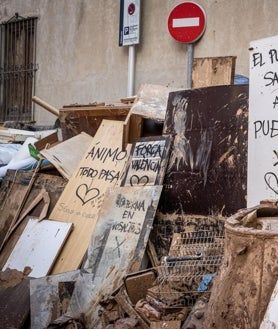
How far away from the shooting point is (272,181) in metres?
4.42

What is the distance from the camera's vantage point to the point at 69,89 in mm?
10227

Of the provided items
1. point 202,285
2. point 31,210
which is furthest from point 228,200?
point 31,210

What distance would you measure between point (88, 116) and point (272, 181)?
2.90 meters

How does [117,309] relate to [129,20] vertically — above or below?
below

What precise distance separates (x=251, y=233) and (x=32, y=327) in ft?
7.74

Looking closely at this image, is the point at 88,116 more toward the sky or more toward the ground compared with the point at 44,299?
more toward the sky

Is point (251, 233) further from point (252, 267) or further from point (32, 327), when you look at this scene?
point (32, 327)

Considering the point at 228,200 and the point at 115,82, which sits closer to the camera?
the point at 228,200

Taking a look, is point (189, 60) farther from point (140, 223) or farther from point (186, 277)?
point (186, 277)

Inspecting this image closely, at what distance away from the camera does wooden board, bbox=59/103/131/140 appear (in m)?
6.50

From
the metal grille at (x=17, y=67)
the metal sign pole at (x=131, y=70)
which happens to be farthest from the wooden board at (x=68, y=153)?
the metal grille at (x=17, y=67)

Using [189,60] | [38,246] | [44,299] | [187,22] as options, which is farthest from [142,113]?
[187,22]

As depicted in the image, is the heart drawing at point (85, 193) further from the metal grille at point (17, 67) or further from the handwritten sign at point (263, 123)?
the metal grille at point (17, 67)

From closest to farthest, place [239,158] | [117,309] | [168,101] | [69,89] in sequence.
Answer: [117,309] → [239,158] → [168,101] → [69,89]
